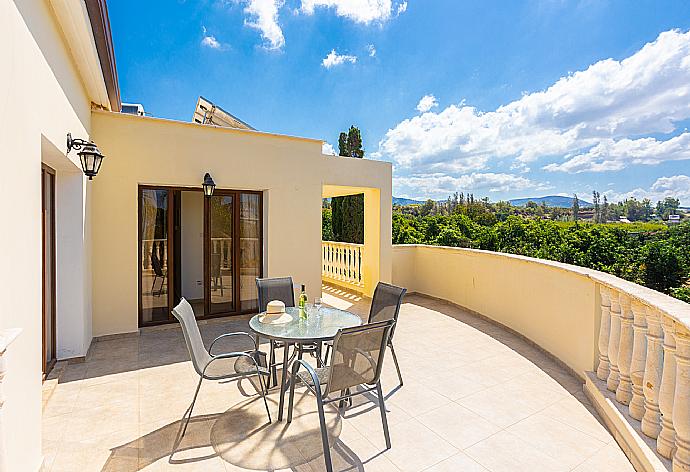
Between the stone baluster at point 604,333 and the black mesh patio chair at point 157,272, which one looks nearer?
the stone baluster at point 604,333

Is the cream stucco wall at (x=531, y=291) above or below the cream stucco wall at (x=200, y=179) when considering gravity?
below

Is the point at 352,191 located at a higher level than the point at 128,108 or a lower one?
lower

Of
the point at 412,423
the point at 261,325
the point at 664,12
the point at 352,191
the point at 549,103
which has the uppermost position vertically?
the point at 664,12

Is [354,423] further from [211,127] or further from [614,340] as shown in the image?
[211,127]

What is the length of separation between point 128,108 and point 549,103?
72.2 ft

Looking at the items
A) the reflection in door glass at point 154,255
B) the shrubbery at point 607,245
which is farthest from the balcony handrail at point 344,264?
the shrubbery at point 607,245

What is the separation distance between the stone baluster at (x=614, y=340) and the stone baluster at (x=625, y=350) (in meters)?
0.11

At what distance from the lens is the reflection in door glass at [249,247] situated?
21.9ft

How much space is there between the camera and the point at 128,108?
952 cm

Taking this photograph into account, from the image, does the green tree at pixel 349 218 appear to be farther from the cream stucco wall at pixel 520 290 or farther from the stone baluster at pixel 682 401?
the stone baluster at pixel 682 401

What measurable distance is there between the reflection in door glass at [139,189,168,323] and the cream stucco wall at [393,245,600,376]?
15.8 feet

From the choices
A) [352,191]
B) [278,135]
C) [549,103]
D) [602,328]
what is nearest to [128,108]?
[278,135]

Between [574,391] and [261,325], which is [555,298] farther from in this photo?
[261,325]

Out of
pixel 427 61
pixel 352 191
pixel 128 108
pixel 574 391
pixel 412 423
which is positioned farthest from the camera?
pixel 427 61
